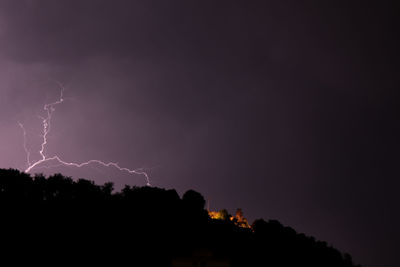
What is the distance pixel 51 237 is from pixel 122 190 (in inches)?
449

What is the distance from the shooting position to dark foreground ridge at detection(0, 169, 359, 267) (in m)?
18.9

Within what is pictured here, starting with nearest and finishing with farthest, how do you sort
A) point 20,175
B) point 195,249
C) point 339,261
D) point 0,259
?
point 0,259
point 195,249
point 20,175
point 339,261

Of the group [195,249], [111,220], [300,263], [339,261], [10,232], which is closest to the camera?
[10,232]

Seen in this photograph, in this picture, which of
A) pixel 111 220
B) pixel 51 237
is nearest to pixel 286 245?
pixel 111 220

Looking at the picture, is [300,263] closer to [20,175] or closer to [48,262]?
[48,262]

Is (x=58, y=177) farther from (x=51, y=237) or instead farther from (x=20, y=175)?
(x=51, y=237)

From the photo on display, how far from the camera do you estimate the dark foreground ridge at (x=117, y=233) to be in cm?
1889

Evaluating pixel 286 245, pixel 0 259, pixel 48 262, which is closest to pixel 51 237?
pixel 48 262

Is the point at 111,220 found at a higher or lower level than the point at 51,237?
Answer: higher

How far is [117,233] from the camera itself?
2059 centimetres

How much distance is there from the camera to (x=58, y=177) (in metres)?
31.3

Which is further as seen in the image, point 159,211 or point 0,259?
point 159,211

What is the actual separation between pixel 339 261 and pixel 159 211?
23529 mm

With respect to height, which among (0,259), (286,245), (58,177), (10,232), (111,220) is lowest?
(0,259)
